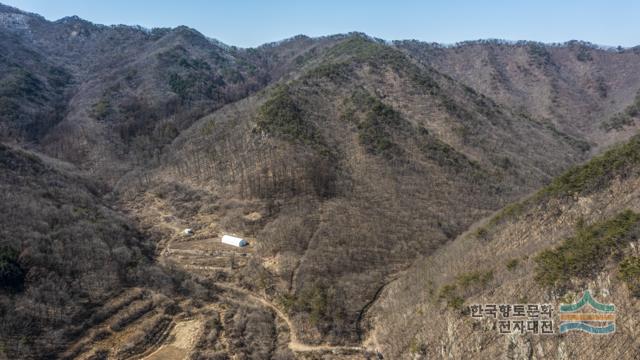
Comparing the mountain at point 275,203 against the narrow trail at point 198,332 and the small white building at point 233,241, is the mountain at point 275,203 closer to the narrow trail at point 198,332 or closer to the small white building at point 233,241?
the narrow trail at point 198,332

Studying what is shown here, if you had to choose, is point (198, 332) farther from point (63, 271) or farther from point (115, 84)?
point (115, 84)

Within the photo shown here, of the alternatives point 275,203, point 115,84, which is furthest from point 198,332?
point 115,84

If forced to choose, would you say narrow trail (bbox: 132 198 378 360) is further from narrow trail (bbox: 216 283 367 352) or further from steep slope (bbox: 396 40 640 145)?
steep slope (bbox: 396 40 640 145)

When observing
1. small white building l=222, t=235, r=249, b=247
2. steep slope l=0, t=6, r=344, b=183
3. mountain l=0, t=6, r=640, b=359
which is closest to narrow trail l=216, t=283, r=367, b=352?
mountain l=0, t=6, r=640, b=359

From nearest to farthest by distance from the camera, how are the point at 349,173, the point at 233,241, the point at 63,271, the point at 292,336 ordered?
the point at 292,336
the point at 63,271
the point at 233,241
the point at 349,173

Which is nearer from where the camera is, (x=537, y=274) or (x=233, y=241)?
(x=537, y=274)

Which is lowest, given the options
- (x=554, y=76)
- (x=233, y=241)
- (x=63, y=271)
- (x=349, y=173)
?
(x=63, y=271)

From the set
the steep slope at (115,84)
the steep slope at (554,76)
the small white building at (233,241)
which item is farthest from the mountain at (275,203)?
the steep slope at (554,76)
